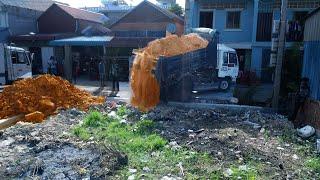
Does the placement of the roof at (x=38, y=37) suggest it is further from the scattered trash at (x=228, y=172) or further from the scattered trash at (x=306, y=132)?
the scattered trash at (x=228, y=172)

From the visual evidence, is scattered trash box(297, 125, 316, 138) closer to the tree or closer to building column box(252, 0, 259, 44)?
building column box(252, 0, 259, 44)

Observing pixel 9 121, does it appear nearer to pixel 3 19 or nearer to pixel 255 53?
pixel 255 53

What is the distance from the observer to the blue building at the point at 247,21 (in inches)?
805

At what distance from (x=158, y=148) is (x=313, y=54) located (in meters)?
5.93

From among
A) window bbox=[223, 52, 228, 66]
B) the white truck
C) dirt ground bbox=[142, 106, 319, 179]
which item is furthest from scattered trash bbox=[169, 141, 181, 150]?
the white truck

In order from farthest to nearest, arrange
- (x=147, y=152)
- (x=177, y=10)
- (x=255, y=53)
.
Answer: (x=177, y=10), (x=255, y=53), (x=147, y=152)

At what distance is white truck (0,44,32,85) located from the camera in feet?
52.4

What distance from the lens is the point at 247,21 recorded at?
21.3m

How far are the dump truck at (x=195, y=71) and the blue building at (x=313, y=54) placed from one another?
4179mm

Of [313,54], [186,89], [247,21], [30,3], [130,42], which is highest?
[30,3]

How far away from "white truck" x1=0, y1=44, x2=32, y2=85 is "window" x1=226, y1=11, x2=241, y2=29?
41.6 feet

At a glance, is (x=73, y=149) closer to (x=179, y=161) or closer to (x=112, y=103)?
(x=179, y=161)

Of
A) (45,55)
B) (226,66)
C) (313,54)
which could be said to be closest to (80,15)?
(45,55)

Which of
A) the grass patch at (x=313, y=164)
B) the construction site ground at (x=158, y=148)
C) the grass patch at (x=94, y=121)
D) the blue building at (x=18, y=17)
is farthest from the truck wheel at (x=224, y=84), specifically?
the blue building at (x=18, y=17)
